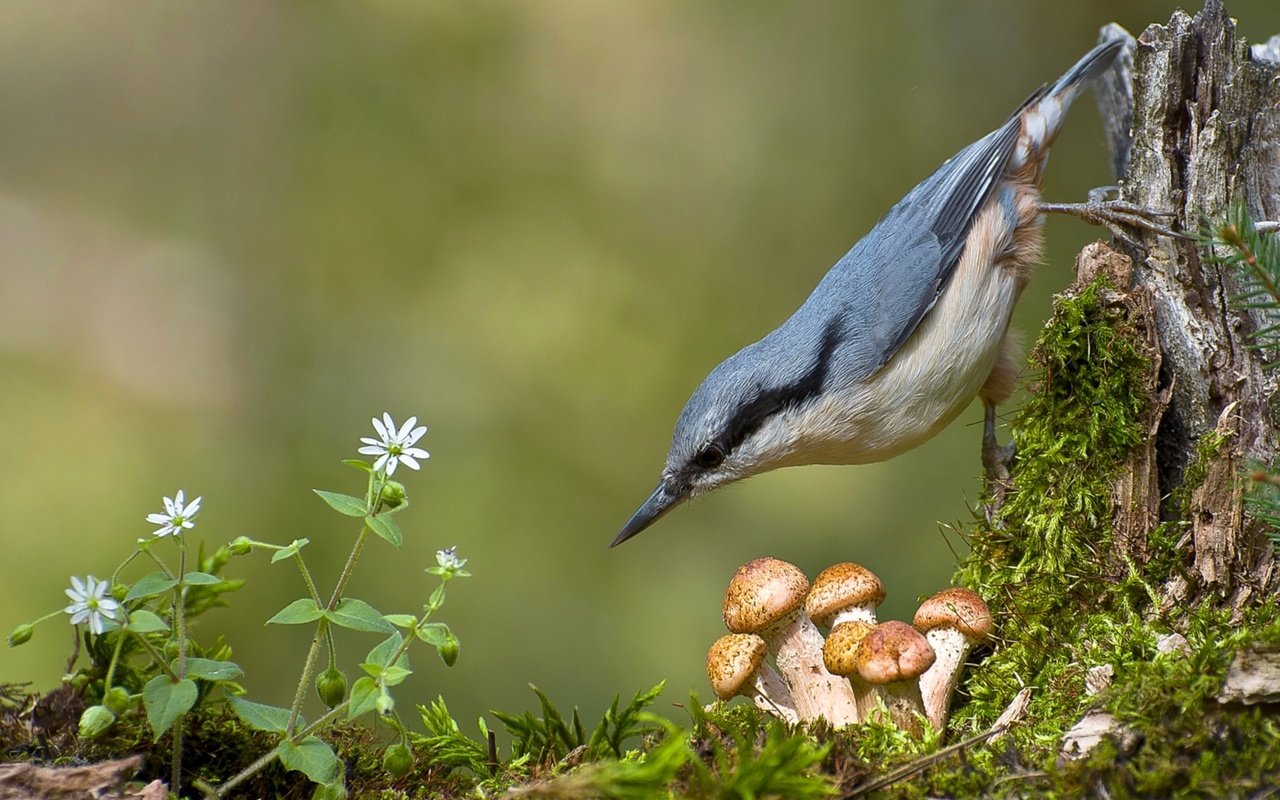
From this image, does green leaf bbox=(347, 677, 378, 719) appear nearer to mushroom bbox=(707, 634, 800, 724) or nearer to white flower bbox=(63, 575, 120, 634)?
white flower bbox=(63, 575, 120, 634)

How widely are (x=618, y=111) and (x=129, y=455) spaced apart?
2776 mm

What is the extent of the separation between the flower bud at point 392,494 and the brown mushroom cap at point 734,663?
709 mm

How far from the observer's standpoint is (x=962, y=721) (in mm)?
2029

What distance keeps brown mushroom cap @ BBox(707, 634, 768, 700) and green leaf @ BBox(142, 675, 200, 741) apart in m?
0.94

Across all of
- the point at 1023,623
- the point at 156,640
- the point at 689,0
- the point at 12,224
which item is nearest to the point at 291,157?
the point at 12,224

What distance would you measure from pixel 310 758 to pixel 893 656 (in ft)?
3.24

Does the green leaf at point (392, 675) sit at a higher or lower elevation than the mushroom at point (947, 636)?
higher

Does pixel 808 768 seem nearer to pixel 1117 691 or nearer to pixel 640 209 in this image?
pixel 1117 691

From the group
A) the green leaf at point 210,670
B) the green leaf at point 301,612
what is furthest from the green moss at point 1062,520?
the green leaf at point 210,670

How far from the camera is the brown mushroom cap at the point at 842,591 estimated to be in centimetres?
206

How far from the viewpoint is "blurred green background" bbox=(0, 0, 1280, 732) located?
4.49 metres

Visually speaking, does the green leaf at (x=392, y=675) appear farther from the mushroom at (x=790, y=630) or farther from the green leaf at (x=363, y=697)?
the mushroom at (x=790, y=630)

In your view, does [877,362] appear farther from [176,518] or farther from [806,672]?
[176,518]

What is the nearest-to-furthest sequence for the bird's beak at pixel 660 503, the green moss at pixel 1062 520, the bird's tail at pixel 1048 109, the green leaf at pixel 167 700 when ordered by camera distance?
the green leaf at pixel 167 700, the green moss at pixel 1062 520, the bird's beak at pixel 660 503, the bird's tail at pixel 1048 109
